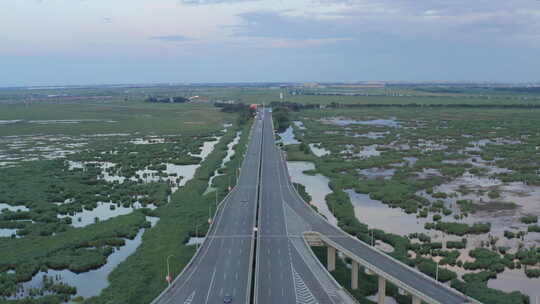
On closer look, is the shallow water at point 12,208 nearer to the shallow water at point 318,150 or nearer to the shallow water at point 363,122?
the shallow water at point 318,150

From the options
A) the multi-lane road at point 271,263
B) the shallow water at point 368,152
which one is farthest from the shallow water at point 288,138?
the multi-lane road at point 271,263

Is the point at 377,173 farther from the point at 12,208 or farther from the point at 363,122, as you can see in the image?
the point at 363,122

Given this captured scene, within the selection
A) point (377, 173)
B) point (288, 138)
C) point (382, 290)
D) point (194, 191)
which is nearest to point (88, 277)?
point (382, 290)

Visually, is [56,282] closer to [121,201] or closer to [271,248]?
[271,248]

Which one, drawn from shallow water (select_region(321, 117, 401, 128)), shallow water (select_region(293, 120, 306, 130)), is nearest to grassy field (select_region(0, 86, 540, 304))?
shallow water (select_region(293, 120, 306, 130))

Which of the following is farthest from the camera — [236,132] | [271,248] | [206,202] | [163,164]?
[236,132]

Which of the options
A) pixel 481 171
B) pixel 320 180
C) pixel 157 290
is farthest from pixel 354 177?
pixel 157 290

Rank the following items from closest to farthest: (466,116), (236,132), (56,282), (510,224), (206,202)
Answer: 1. (56,282)
2. (510,224)
3. (206,202)
4. (236,132)
5. (466,116)
